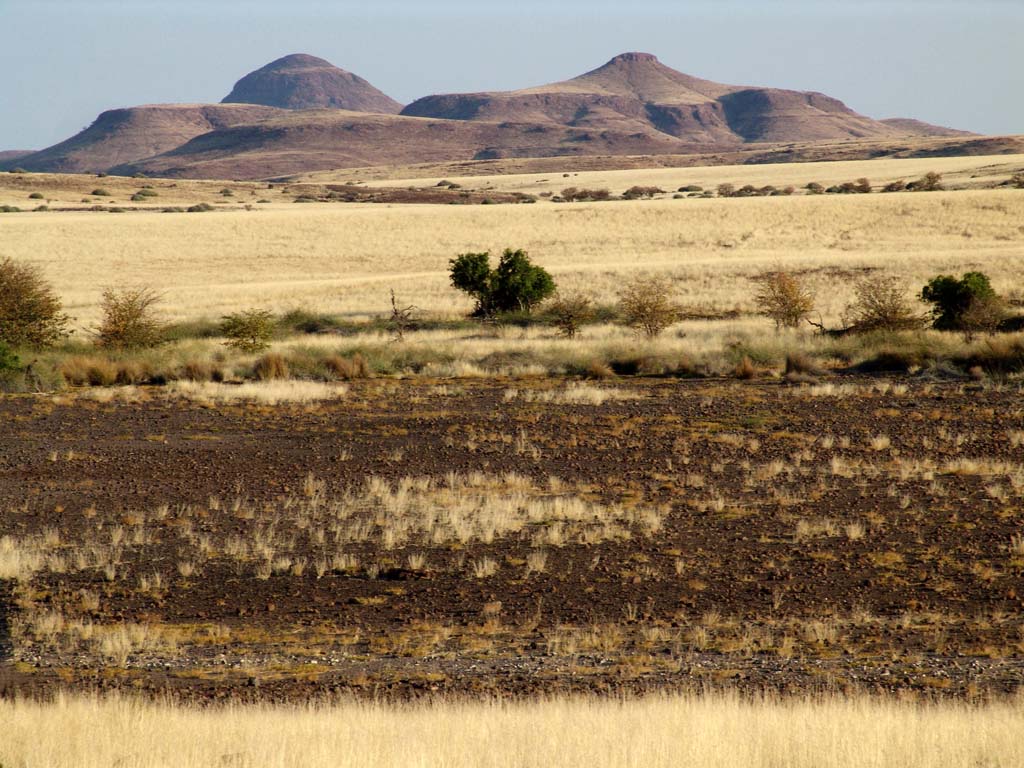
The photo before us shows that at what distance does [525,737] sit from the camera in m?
6.62

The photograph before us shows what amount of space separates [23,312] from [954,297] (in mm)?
25272

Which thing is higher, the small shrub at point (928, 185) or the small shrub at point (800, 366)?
the small shrub at point (928, 185)

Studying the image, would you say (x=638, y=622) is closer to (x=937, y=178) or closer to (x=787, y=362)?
(x=787, y=362)

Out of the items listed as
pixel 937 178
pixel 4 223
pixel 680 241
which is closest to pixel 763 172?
pixel 937 178

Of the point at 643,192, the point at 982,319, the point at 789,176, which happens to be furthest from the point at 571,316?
the point at 789,176

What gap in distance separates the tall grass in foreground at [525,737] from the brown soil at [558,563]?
4.39 ft

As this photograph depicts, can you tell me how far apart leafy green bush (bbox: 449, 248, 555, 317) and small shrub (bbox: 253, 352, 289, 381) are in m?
12.9

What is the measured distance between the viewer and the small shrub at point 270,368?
28.2 m

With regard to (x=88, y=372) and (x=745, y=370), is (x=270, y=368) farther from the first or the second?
(x=745, y=370)

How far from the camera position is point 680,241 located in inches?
2589

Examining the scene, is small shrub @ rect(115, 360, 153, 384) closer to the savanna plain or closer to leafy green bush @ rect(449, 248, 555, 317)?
the savanna plain

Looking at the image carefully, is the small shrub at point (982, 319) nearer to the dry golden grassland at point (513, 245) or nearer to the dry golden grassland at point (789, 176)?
the dry golden grassland at point (513, 245)

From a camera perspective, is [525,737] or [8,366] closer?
[525,737]

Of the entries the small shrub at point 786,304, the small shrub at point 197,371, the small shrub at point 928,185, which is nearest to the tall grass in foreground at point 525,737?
the small shrub at point 197,371
